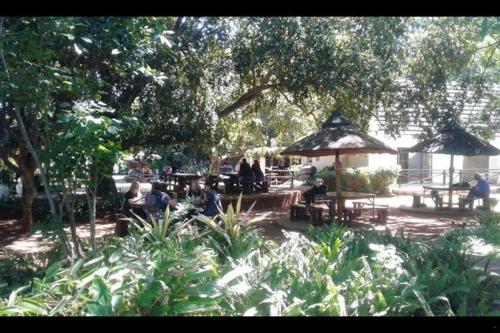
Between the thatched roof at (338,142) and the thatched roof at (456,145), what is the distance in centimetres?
370

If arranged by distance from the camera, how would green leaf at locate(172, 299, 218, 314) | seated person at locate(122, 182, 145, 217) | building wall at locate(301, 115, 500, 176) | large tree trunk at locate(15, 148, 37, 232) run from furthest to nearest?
1. building wall at locate(301, 115, 500, 176)
2. large tree trunk at locate(15, 148, 37, 232)
3. seated person at locate(122, 182, 145, 217)
4. green leaf at locate(172, 299, 218, 314)

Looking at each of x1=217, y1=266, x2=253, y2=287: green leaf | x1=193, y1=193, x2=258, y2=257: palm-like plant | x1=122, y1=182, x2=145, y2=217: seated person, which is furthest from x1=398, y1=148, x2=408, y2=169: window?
x1=217, y1=266, x2=253, y2=287: green leaf

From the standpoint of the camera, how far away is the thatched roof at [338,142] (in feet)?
36.8

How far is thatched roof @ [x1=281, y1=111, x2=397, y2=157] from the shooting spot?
11.2 m

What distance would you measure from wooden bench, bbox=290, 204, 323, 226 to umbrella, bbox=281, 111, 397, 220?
458mm

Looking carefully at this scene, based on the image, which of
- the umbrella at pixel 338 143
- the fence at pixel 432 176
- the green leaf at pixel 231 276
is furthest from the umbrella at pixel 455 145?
the green leaf at pixel 231 276

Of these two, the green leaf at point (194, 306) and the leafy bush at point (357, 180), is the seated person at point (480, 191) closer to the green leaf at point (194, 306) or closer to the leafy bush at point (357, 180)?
the leafy bush at point (357, 180)

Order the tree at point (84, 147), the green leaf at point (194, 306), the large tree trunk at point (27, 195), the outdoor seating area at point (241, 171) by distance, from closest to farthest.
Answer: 1. the green leaf at point (194, 306)
2. the outdoor seating area at point (241, 171)
3. the tree at point (84, 147)
4. the large tree trunk at point (27, 195)

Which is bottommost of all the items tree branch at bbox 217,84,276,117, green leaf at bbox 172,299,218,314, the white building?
green leaf at bbox 172,299,218,314

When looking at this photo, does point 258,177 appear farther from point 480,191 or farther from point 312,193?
point 480,191

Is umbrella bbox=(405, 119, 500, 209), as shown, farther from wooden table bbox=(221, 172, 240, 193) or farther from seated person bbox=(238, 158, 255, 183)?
wooden table bbox=(221, 172, 240, 193)

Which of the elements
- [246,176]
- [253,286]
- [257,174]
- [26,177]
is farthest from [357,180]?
[253,286]
